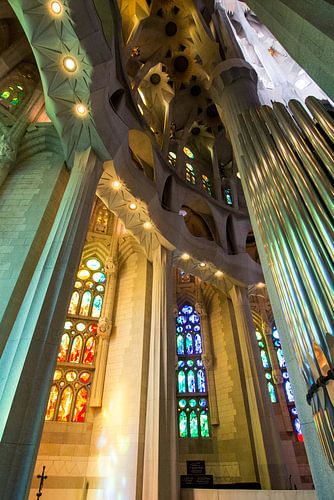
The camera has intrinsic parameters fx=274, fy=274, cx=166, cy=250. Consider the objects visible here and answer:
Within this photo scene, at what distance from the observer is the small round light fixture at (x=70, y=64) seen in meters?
6.71

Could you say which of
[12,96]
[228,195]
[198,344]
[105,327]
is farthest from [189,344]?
[12,96]

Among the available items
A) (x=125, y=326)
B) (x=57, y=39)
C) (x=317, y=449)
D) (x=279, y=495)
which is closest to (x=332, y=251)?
(x=317, y=449)

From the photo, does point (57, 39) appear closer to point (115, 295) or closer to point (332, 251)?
point (332, 251)

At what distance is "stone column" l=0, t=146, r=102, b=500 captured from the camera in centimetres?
387

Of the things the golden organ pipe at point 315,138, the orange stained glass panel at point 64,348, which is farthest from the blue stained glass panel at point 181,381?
the golden organ pipe at point 315,138

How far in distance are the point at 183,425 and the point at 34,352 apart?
1041 centimetres

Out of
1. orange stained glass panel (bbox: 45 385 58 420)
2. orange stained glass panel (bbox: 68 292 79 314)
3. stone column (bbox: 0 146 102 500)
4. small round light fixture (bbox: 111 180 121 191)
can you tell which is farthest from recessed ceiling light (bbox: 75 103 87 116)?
orange stained glass panel (bbox: 45 385 58 420)

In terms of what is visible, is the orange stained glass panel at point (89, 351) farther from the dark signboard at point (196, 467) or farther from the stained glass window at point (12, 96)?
the stained glass window at point (12, 96)

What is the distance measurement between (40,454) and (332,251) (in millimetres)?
10324

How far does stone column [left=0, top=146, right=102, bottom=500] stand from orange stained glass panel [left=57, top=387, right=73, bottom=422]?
5.95m

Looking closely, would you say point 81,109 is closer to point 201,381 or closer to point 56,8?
point 56,8

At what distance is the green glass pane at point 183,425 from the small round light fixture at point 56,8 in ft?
47.9

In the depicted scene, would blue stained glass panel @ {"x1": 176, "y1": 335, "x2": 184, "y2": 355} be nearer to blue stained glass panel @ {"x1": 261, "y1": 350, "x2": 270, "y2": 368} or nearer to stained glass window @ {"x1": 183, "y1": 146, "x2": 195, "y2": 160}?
blue stained glass panel @ {"x1": 261, "y1": 350, "x2": 270, "y2": 368}

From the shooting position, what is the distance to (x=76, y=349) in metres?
10.7
